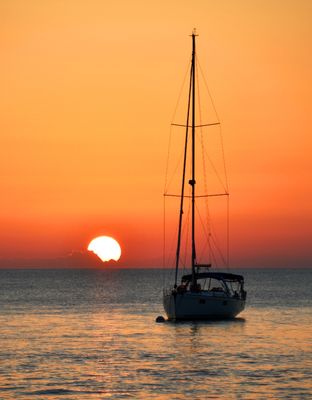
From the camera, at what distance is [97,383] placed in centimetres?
4778

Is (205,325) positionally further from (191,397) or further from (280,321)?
(191,397)

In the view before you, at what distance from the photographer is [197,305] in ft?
256

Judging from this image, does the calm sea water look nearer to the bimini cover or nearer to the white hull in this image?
the white hull

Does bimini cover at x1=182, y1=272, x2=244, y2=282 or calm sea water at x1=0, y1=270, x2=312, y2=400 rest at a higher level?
bimini cover at x1=182, y1=272, x2=244, y2=282

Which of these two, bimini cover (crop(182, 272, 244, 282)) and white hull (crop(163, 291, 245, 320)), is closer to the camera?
white hull (crop(163, 291, 245, 320))

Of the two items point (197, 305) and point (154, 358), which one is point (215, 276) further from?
point (154, 358)

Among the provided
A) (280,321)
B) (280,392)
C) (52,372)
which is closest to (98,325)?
A: (280,321)

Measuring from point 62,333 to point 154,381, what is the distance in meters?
30.2

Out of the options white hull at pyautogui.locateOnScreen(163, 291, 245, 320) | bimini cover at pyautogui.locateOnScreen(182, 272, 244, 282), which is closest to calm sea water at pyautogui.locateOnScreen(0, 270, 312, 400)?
white hull at pyautogui.locateOnScreen(163, 291, 245, 320)

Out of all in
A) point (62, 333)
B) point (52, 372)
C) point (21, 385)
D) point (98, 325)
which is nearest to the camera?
point (21, 385)

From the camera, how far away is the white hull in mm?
78000

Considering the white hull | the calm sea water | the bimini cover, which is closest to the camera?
the calm sea water

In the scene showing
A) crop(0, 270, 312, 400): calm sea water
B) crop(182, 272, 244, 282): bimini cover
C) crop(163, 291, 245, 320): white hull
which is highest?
crop(182, 272, 244, 282): bimini cover

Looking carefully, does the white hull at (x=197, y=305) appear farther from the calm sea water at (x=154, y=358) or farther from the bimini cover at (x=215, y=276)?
the bimini cover at (x=215, y=276)
